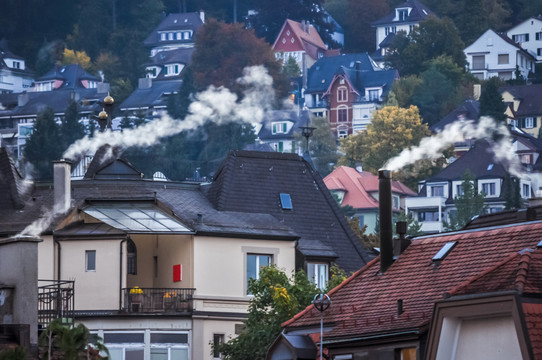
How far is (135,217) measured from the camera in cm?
6588

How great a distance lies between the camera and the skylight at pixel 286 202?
72875 millimetres

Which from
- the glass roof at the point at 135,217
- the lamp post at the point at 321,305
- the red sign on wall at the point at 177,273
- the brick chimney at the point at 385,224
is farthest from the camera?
the red sign on wall at the point at 177,273

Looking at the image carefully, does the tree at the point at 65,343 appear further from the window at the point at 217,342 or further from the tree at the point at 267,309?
the window at the point at 217,342

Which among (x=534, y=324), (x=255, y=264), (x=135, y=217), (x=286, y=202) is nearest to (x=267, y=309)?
(x=255, y=264)

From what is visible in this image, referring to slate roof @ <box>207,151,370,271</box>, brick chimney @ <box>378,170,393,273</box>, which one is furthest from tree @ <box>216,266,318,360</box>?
slate roof @ <box>207,151,370,271</box>

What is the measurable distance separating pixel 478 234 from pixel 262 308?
13.5 metres

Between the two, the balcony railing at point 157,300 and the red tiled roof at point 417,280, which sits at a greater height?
the balcony railing at point 157,300

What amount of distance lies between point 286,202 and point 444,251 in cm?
2854

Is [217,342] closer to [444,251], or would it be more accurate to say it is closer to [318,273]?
[318,273]

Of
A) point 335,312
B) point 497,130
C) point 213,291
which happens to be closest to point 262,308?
point 213,291

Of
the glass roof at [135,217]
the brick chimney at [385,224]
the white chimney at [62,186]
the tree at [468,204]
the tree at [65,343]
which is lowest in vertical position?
the tree at [65,343]

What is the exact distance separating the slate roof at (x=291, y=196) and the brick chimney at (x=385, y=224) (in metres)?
20.8

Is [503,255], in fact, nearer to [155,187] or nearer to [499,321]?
[499,321]

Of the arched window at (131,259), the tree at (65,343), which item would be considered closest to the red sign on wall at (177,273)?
the arched window at (131,259)
